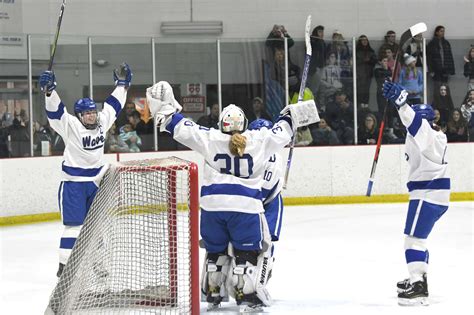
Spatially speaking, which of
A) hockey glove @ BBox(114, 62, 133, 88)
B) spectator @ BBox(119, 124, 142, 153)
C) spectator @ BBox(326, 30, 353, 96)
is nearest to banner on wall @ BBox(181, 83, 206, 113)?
spectator @ BBox(119, 124, 142, 153)

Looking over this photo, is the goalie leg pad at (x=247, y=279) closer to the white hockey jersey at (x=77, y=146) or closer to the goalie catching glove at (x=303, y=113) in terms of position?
the goalie catching glove at (x=303, y=113)

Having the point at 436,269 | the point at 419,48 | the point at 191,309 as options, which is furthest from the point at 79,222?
the point at 419,48

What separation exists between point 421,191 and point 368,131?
571 centimetres

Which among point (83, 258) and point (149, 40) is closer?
point (83, 258)

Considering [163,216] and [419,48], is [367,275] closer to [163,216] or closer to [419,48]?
[163,216]

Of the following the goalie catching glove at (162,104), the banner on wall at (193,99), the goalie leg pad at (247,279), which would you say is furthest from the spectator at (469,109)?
the goalie catching glove at (162,104)

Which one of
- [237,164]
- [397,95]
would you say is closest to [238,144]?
[237,164]

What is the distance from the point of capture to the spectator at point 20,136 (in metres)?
9.73

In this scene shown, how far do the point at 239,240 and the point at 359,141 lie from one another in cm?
623

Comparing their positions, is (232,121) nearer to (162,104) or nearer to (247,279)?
(162,104)

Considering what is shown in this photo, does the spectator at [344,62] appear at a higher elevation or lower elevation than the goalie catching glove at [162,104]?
higher

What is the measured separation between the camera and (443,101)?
11484mm

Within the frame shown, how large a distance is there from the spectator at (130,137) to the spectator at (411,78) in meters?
3.17

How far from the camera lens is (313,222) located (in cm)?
921
